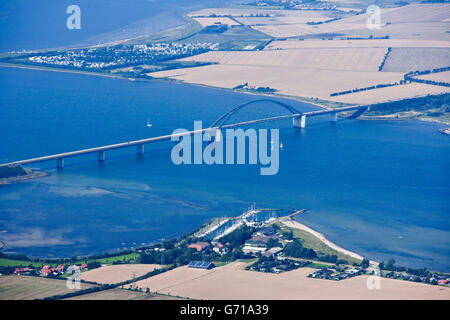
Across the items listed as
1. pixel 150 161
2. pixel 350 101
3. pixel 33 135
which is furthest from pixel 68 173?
pixel 350 101

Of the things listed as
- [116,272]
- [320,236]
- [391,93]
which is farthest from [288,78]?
[116,272]

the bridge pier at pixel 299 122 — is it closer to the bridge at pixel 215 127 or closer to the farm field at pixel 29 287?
the bridge at pixel 215 127

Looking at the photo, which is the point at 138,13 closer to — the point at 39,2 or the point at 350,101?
the point at 39,2

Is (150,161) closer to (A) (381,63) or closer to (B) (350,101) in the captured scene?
(B) (350,101)

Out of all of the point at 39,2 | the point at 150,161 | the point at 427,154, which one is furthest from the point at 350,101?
the point at 39,2

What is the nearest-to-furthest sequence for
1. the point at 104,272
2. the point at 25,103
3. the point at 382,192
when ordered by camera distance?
1. the point at 104,272
2. the point at 382,192
3. the point at 25,103

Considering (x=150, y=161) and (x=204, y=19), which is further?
(x=204, y=19)
